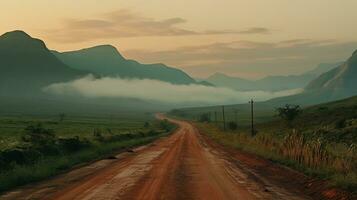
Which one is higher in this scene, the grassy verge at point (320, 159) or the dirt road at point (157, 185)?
the grassy verge at point (320, 159)

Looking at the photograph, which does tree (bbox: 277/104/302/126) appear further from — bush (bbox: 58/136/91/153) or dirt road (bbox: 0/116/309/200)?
dirt road (bbox: 0/116/309/200)

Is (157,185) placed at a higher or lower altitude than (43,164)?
lower

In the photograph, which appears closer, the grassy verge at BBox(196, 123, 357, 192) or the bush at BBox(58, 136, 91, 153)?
the grassy verge at BBox(196, 123, 357, 192)

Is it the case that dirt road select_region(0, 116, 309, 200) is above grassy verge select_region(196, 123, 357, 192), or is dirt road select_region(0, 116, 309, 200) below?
below

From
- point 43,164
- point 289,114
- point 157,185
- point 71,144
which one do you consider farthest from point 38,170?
point 289,114

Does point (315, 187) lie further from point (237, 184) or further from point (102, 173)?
point (102, 173)

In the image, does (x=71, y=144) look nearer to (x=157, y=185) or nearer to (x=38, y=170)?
(x=38, y=170)

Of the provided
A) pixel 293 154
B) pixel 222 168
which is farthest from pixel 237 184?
pixel 293 154

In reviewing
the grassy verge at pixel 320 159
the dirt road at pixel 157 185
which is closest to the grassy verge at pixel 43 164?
the dirt road at pixel 157 185

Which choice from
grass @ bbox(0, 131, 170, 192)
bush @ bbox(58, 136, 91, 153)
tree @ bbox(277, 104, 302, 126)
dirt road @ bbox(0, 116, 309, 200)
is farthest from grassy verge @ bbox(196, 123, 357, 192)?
tree @ bbox(277, 104, 302, 126)

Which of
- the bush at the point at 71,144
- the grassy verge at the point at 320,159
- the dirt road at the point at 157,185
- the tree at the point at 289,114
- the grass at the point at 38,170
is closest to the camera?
the dirt road at the point at 157,185

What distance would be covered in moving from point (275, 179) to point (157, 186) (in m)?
5.40

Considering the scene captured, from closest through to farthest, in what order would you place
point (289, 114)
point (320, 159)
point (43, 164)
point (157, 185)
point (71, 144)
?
point (157, 185)
point (320, 159)
point (43, 164)
point (71, 144)
point (289, 114)

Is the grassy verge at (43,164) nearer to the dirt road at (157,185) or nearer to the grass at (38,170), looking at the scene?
the grass at (38,170)
